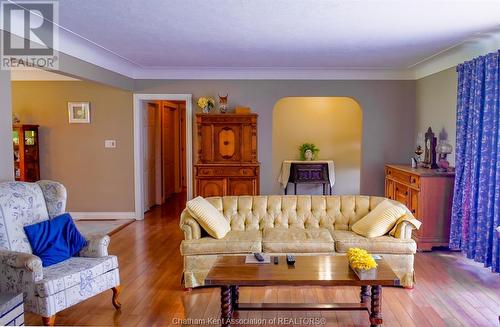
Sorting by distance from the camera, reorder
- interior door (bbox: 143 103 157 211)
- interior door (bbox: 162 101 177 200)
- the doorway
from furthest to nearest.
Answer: interior door (bbox: 162 101 177 200) < the doorway < interior door (bbox: 143 103 157 211)

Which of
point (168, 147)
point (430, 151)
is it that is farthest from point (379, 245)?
point (168, 147)

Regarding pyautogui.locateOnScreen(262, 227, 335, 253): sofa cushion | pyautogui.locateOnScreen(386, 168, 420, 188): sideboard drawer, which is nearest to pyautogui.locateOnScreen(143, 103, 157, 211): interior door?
pyautogui.locateOnScreen(262, 227, 335, 253): sofa cushion

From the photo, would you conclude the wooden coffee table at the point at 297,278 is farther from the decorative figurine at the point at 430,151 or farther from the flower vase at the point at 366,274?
the decorative figurine at the point at 430,151

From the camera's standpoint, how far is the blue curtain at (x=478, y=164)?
12.5ft

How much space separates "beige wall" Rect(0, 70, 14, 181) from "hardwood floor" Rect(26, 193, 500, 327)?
1225mm

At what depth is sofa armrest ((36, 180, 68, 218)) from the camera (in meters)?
3.39

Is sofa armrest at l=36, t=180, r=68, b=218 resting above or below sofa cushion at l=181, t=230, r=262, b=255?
above

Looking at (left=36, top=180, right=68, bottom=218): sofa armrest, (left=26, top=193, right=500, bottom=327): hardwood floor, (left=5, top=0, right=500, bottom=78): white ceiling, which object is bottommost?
(left=26, top=193, right=500, bottom=327): hardwood floor

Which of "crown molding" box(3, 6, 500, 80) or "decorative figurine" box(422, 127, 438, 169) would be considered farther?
"crown molding" box(3, 6, 500, 80)

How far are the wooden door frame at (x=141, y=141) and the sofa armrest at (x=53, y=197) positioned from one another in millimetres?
2939

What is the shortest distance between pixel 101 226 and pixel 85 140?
1.44 m

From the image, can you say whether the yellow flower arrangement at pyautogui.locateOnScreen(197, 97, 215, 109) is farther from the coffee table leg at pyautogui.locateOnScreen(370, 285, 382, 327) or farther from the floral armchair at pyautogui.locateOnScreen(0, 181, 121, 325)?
the coffee table leg at pyautogui.locateOnScreen(370, 285, 382, 327)

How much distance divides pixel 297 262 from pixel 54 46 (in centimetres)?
321

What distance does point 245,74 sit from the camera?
6.24 metres
